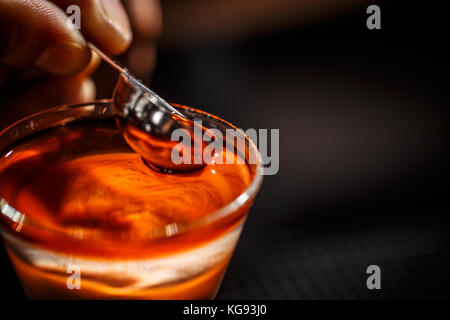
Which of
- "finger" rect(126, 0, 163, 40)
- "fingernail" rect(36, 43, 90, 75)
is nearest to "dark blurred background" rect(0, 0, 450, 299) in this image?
"finger" rect(126, 0, 163, 40)

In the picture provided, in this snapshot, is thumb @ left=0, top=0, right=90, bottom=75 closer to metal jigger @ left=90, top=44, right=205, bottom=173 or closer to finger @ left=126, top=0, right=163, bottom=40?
metal jigger @ left=90, top=44, right=205, bottom=173

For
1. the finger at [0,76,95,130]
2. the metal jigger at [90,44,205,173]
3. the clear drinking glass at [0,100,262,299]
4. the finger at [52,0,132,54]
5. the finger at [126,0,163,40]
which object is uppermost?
the finger at [126,0,163,40]

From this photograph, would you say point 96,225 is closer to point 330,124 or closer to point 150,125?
point 150,125

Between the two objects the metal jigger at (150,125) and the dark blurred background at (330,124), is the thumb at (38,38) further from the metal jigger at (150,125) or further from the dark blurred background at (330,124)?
the dark blurred background at (330,124)

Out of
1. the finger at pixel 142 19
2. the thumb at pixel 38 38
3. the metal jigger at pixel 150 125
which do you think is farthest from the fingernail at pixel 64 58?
the finger at pixel 142 19

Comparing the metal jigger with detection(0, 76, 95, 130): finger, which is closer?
the metal jigger
